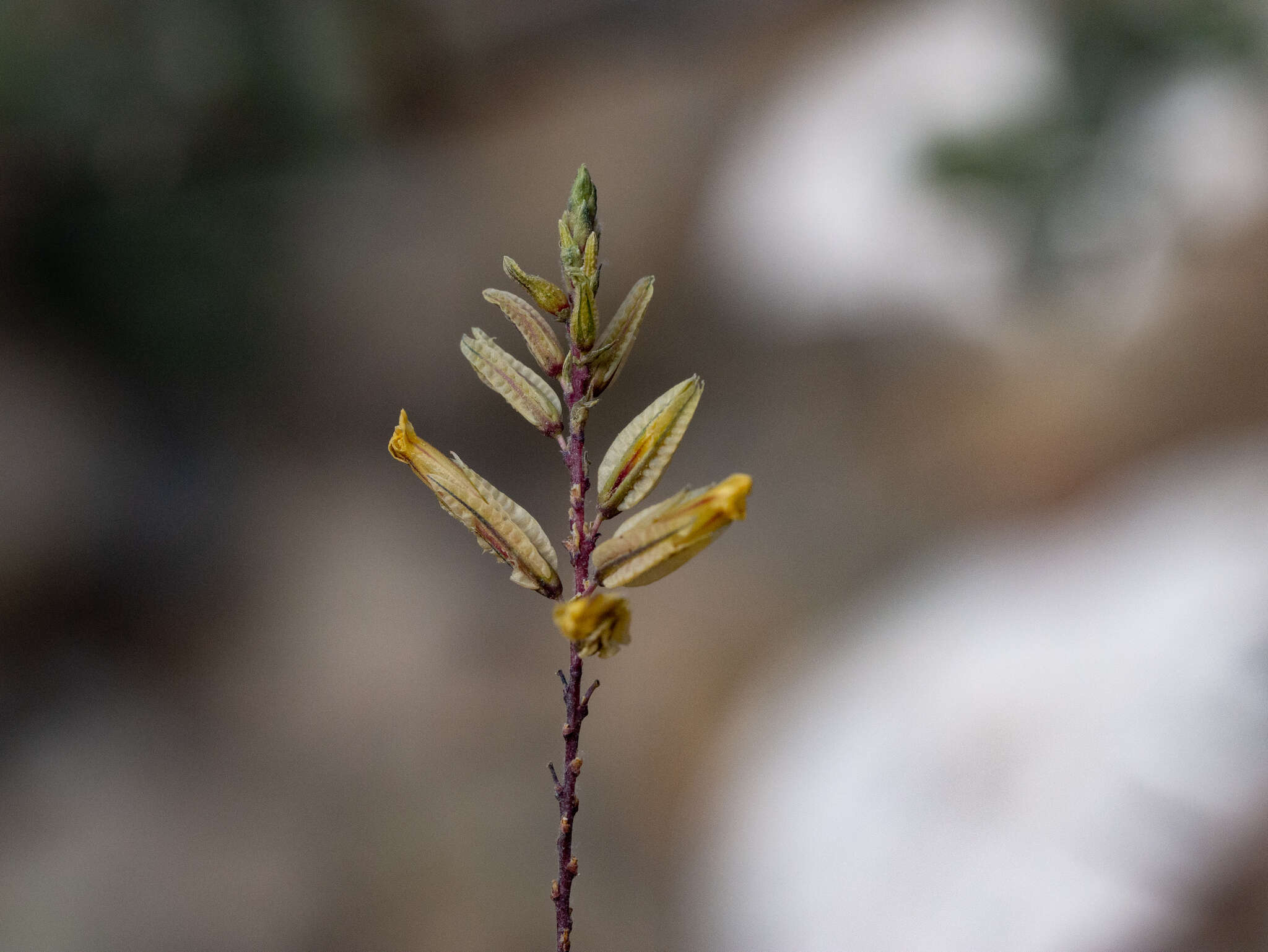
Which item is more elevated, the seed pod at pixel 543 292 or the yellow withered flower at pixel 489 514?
the seed pod at pixel 543 292

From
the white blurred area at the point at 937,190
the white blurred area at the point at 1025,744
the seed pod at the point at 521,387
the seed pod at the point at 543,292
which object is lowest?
the white blurred area at the point at 1025,744

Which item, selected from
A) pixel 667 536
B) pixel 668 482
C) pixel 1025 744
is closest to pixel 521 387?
pixel 667 536

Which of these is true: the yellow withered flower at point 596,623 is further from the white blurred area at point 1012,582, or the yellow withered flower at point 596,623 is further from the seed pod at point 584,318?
the white blurred area at point 1012,582

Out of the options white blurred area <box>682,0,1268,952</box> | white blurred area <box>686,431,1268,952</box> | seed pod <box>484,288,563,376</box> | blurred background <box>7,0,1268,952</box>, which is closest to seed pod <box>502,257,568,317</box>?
seed pod <box>484,288,563,376</box>

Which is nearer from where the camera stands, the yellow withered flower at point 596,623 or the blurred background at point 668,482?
the yellow withered flower at point 596,623

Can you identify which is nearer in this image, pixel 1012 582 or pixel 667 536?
pixel 667 536

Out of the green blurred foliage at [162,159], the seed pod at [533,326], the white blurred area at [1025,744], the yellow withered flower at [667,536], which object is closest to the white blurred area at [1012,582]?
the white blurred area at [1025,744]

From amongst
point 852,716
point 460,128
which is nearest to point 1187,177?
point 852,716

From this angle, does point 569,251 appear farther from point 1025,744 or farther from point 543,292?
point 1025,744
